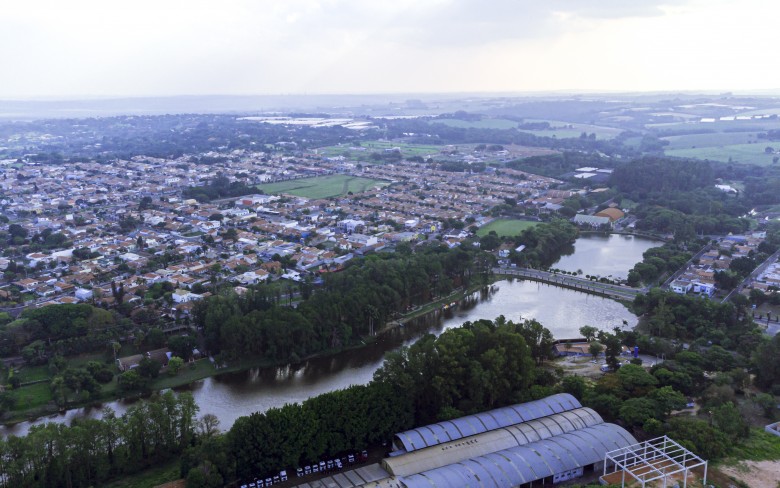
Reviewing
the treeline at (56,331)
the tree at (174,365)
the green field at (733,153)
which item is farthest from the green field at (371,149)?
the tree at (174,365)

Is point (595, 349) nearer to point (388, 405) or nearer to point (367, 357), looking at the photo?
point (367, 357)

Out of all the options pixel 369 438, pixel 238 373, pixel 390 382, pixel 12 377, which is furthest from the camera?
pixel 238 373

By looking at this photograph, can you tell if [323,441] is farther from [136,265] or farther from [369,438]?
[136,265]

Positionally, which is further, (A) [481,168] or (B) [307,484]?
(A) [481,168]

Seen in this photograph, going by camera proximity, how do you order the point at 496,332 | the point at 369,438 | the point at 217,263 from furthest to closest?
the point at 217,263 < the point at 496,332 < the point at 369,438

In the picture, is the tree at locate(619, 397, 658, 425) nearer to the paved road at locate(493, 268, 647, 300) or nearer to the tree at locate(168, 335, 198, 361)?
the paved road at locate(493, 268, 647, 300)

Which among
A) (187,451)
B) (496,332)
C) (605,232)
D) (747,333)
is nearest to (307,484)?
(187,451)

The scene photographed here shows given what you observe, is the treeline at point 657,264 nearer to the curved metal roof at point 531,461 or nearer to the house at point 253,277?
the curved metal roof at point 531,461
